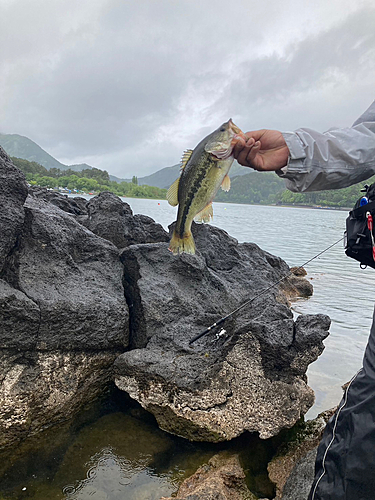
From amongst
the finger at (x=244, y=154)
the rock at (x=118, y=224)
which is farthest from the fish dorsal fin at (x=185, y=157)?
the rock at (x=118, y=224)

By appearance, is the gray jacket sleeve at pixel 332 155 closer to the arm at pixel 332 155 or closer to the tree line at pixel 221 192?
the arm at pixel 332 155

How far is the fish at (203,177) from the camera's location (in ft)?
8.96

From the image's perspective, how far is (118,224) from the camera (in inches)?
312

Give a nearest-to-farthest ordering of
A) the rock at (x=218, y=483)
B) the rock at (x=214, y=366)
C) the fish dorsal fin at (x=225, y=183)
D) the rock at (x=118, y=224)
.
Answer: the rock at (x=218, y=483)
the fish dorsal fin at (x=225, y=183)
the rock at (x=214, y=366)
the rock at (x=118, y=224)

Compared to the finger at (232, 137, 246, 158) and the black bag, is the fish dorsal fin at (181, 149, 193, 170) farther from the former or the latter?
the black bag

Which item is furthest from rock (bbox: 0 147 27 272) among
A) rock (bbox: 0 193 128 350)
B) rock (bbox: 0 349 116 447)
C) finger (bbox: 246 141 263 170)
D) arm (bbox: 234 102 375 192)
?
arm (bbox: 234 102 375 192)

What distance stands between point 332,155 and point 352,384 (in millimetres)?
1252

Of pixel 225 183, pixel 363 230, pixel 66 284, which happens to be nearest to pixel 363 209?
pixel 363 230

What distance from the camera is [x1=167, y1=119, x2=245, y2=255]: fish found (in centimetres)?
273

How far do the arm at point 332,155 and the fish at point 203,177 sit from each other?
1.66ft

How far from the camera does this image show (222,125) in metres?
2.75

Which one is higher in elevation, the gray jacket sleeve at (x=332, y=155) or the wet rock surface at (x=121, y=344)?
the gray jacket sleeve at (x=332, y=155)

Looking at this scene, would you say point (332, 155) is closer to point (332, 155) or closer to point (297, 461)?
point (332, 155)

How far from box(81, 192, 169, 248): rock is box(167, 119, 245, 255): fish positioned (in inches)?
161
